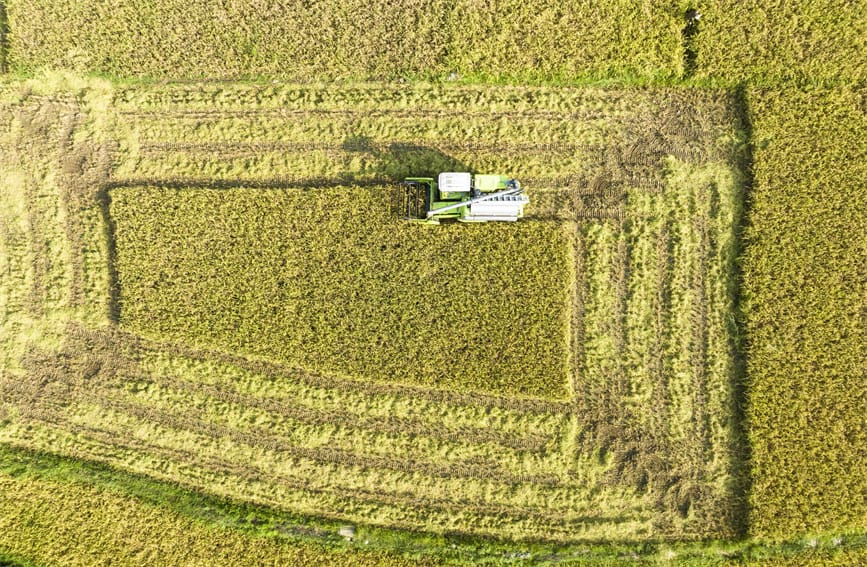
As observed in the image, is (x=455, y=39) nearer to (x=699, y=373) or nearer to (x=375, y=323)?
(x=375, y=323)

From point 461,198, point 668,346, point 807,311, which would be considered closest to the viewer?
point 461,198

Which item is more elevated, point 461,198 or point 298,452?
point 461,198

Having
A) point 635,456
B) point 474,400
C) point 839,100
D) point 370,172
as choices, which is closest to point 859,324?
point 839,100

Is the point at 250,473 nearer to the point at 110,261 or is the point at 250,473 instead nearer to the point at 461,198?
the point at 110,261

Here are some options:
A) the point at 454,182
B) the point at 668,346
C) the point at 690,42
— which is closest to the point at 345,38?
the point at 454,182

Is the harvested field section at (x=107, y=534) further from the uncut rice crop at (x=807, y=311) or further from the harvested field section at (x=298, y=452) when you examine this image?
the uncut rice crop at (x=807, y=311)

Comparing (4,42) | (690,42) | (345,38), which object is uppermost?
(4,42)

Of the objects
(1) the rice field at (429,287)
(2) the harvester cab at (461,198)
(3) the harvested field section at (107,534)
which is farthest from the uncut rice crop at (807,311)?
(3) the harvested field section at (107,534)
